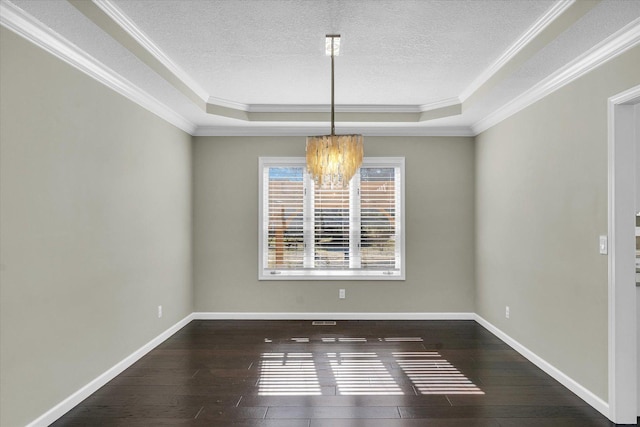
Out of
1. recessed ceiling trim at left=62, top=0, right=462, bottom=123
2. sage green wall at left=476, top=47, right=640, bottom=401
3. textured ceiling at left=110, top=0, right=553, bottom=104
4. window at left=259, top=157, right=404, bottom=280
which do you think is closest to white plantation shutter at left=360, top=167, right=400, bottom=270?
window at left=259, top=157, right=404, bottom=280

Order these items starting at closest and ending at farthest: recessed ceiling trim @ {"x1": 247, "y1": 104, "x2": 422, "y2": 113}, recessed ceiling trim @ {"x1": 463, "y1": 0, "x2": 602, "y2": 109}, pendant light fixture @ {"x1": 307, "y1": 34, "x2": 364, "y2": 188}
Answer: recessed ceiling trim @ {"x1": 463, "y1": 0, "x2": 602, "y2": 109}
pendant light fixture @ {"x1": 307, "y1": 34, "x2": 364, "y2": 188}
recessed ceiling trim @ {"x1": 247, "y1": 104, "x2": 422, "y2": 113}

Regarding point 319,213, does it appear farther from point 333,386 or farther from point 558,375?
point 558,375

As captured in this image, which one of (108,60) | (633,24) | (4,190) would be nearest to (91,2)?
(108,60)

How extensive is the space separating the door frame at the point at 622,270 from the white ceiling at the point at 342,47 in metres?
0.55

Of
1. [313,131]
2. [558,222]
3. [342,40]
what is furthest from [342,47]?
[558,222]

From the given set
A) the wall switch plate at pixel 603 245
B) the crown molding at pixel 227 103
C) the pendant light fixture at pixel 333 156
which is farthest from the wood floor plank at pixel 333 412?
the crown molding at pixel 227 103

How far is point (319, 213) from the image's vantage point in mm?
5875

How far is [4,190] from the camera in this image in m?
2.46

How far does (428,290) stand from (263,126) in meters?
3.19

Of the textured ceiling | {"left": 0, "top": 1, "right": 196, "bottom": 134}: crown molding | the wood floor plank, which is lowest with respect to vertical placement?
the wood floor plank

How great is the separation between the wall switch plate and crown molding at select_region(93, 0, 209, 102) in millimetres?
3730

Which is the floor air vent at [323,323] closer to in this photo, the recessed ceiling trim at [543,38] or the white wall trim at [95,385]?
the white wall trim at [95,385]

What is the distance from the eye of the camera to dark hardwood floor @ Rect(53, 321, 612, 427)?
297 cm

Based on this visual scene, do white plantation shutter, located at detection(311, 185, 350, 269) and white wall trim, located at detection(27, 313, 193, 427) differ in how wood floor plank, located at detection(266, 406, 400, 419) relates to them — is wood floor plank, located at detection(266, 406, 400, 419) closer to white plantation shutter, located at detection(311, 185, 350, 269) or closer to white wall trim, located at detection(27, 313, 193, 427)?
white wall trim, located at detection(27, 313, 193, 427)
